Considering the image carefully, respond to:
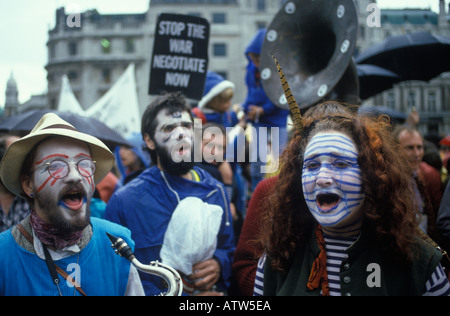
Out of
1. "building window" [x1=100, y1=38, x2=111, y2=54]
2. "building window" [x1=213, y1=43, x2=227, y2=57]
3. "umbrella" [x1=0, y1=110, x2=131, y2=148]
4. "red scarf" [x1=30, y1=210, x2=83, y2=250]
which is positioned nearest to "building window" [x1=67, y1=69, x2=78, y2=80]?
"building window" [x1=100, y1=38, x2=111, y2=54]

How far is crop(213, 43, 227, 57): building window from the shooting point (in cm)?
3491

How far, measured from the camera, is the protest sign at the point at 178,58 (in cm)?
448

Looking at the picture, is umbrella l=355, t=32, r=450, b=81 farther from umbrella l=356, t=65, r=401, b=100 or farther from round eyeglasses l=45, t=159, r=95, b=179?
round eyeglasses l=45, t=159, r=95, b=179

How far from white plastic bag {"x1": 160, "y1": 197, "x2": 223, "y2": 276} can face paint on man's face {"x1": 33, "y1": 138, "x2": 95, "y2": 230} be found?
0.80 metres

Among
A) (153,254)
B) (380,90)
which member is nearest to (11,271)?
(153,254)

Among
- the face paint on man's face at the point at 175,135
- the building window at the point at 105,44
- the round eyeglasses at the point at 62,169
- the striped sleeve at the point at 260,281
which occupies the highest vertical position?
the building window at the point at 105,44

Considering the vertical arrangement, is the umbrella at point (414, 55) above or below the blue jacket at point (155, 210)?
above

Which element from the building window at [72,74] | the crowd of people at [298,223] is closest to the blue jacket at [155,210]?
the crowd of people at [298,223]

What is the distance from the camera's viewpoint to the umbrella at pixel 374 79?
7.65 meters

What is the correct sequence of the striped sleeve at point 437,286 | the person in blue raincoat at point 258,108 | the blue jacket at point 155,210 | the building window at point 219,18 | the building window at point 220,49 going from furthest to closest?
the building window at point 220,49 < the building window at point 219,18 < the person in blue raincoat at point 258,108 < the blue jacket at point 155,210 < the striped sleeve at point 437,286

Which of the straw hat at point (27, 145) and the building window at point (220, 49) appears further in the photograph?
the building window at point (220, 49)

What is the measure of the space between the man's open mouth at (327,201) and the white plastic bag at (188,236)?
3.26ft

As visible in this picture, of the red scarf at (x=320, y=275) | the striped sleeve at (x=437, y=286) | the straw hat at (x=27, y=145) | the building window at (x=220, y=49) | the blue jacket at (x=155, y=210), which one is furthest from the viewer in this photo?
the building window at (x=220, y=49)

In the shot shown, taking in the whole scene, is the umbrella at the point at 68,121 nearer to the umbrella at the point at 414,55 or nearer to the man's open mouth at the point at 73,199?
the man's open mouth at the point at 73,199
